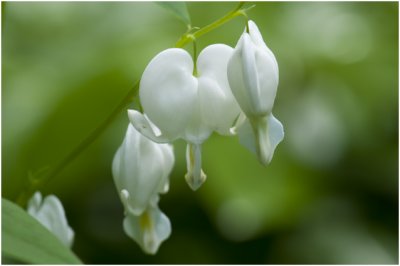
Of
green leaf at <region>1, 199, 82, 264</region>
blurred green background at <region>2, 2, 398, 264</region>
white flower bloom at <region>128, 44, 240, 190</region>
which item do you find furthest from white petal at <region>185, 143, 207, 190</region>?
blurred green background at <region>2, 2, 398, 264</region>

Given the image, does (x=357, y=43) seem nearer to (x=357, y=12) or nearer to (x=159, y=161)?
(x=357, y=12)

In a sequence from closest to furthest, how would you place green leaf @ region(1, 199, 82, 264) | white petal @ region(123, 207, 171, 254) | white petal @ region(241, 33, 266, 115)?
1. green leaf @ region(1, 199, 82, 264)
2. white petal @ region(241, 33, 266, 115)
3. white petal @ region(123, 207, 171, 254)

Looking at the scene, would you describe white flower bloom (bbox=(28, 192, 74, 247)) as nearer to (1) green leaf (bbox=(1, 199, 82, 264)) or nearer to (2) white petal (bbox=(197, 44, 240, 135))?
(2) white petal (bbox=(197, 44, 240, 135))

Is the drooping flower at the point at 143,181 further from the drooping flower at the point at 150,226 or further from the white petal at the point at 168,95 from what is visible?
the white petal at the point at 168,95

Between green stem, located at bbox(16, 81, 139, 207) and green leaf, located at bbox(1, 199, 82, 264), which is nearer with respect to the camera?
green leaf, located at bbox(1, 199, 82, 264)

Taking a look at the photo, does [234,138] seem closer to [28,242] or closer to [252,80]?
[252,80]

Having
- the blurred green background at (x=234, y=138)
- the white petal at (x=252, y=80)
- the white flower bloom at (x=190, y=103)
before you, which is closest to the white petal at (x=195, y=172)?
the white flower bloom at (x=190, y=103)
